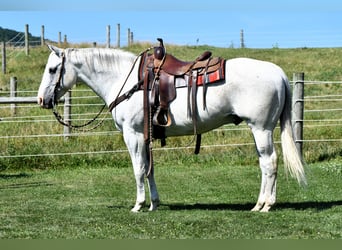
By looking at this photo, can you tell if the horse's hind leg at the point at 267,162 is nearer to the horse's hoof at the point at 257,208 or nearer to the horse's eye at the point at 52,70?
the horse's hoof at the point at 257,208

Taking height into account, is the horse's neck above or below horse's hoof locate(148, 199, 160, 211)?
above

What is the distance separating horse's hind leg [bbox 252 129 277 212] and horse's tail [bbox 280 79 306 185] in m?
0.16

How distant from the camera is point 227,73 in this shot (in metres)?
6.27

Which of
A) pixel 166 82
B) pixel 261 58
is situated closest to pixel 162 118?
pixel 166 82

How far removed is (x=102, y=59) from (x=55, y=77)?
23.8 inches

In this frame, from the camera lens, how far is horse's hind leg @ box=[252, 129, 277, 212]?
20.6 ft

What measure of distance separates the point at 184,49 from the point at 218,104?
2001 centimetres

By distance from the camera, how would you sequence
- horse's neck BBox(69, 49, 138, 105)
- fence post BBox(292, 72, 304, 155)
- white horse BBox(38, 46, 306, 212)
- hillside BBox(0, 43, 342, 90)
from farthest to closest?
hillside BBox(0, 43, 342, 90), fence post BBox(292, 72, 304, 155), horse's neck BBox(69, 49, 138, 105), white horse BBox(38, 46, 306, 212)

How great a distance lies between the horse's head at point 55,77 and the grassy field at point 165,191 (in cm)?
133

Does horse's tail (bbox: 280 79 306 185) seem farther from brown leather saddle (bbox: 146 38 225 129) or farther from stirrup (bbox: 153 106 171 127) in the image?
stirrup (bbox: 153 106 171 127)

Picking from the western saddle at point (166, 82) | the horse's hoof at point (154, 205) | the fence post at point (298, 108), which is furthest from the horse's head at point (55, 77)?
the fence post at point (298, 108)

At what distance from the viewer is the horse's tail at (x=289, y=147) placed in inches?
249

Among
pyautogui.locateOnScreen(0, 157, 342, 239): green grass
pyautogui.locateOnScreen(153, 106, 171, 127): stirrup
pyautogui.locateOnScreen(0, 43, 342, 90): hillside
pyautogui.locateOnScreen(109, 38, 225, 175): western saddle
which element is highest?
pyautogui.locateOnScreen(0, 43, 342, 90): hillside

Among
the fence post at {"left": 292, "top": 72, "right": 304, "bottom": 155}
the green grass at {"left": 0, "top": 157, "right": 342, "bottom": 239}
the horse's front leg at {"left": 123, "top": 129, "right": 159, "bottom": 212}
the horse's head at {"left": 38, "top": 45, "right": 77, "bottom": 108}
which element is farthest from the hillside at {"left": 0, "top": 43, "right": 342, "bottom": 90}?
the horse's front leg at {"left": 123, "top": 129, "right": 159, "bottom": 212}
